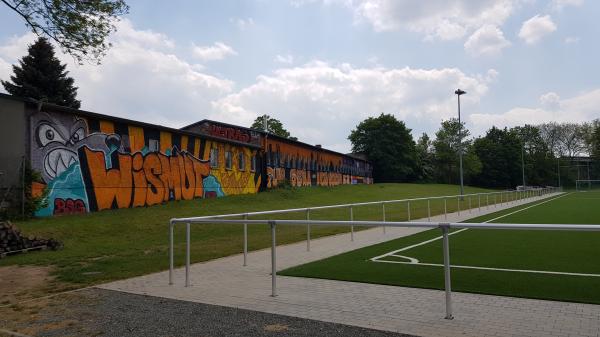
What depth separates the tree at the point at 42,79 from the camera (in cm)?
3909

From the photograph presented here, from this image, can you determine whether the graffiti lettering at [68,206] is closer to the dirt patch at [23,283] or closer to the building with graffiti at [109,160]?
the building with graffiti at [109,160]

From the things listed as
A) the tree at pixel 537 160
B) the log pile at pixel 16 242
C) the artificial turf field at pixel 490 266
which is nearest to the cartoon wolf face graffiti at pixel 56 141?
the log pile at pixel 16 242

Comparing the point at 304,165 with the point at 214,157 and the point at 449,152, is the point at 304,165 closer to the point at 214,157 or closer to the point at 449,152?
the point at 214,157

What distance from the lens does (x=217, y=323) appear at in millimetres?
5375

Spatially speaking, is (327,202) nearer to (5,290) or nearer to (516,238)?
(516,238)

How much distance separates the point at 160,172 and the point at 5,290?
17.1 meters

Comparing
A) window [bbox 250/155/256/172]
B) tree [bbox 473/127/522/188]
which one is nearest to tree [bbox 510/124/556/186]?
tree [bbox 473/127/522/188]

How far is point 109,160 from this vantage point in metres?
21.8

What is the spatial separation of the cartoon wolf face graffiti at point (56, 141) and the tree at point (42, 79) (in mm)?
21664

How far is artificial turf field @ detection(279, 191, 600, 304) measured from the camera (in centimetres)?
681

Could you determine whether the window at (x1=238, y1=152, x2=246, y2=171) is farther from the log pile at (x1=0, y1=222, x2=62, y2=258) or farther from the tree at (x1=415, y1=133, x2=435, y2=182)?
the tree at (x1=415, y1=133, x2=435, y2=182)

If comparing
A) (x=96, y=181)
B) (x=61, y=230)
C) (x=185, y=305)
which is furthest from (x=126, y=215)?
(x=185, y=305)

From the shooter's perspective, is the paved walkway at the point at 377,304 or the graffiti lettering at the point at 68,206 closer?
the paved walkway at the point at 377,304

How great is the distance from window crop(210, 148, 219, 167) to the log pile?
16.6 metres
